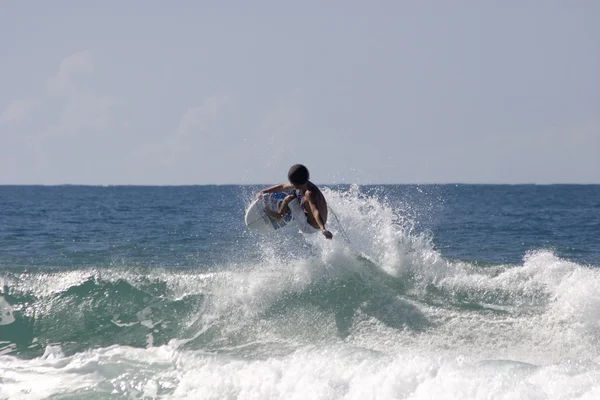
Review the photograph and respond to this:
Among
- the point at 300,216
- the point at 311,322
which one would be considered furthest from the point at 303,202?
the point at 311,322

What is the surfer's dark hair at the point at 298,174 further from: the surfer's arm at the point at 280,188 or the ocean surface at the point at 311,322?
the ocean surface at the point at 311,322

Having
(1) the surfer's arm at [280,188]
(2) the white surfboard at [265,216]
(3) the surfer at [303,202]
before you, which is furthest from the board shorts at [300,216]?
(2) the white surfboard at [265,216]

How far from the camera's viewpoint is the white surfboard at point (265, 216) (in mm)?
10828

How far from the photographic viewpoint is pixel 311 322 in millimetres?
9789

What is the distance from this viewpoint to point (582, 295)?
9.58 metres

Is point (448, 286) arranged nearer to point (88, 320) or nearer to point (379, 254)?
point (379, 254)

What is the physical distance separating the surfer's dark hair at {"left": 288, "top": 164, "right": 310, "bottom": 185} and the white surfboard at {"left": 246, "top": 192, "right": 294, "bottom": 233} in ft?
2.48

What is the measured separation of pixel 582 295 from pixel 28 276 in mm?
9097

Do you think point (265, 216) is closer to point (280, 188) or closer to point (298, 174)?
point (280, 188)

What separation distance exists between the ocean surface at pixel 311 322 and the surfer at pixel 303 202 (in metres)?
0.97

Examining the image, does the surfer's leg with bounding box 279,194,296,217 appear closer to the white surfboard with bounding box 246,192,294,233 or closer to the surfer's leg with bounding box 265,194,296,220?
the surfer's leg with bounding box 265,194,296,220

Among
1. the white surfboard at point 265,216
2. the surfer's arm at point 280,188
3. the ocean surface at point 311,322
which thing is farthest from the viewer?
the white surfboard at point 265,216

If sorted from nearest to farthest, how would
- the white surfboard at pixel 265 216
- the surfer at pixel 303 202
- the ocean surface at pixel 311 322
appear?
the ocean surface at pixel 311 322 → the surfer at pixel 303 202 → the white surfboard at pixel 265 216

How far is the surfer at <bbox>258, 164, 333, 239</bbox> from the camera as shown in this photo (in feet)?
32.4
